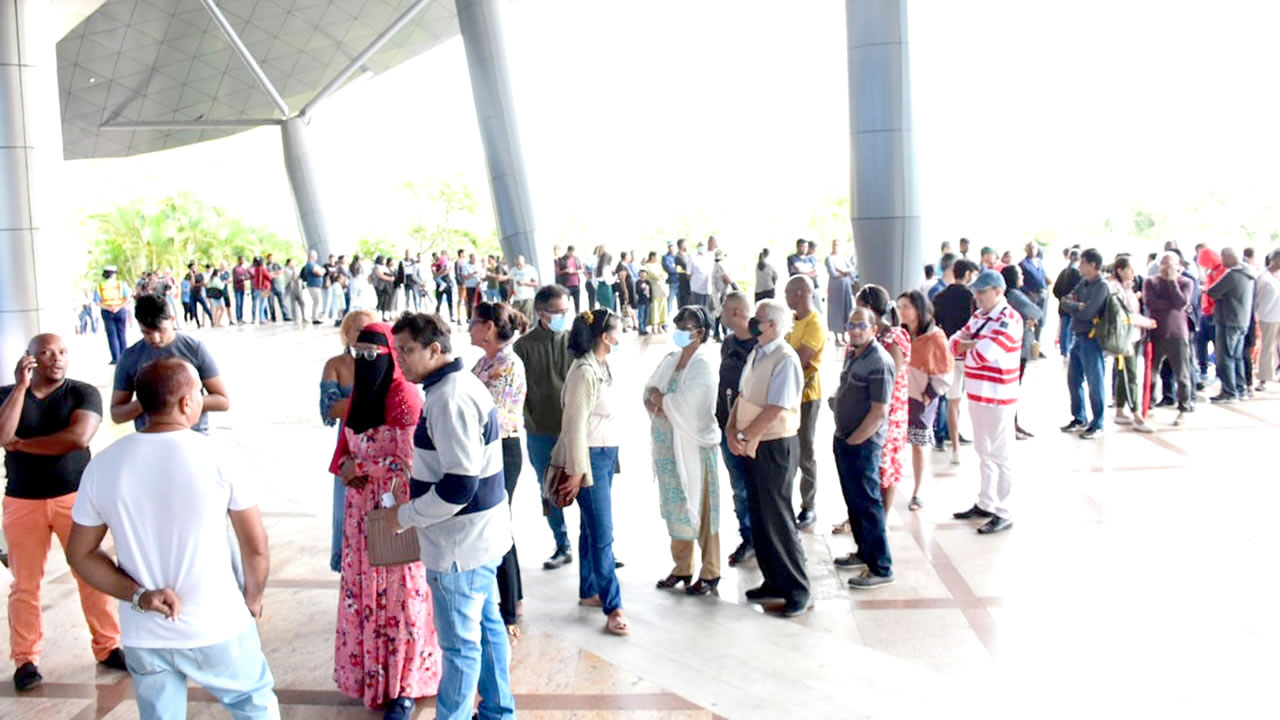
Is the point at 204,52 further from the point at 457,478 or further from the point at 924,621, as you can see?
the point at 457,478

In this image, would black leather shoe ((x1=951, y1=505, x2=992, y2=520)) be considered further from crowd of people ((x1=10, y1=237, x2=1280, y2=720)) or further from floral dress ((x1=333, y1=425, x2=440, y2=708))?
floral dress ((x1=333, y1=425, x2=440, y2=708))

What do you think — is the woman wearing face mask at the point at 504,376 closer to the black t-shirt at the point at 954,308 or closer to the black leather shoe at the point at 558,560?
the black leather shoe at the point at 558,560

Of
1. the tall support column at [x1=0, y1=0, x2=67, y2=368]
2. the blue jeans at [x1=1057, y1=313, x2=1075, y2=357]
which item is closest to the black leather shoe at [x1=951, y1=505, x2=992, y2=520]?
the blue jeans at [x1=1057, y1=313, x2=1075, y2=357]

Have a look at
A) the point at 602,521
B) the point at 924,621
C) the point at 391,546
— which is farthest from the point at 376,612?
the point at 924,621

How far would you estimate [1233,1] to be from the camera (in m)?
46.8

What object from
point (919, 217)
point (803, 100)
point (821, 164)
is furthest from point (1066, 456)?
point (803, 100)

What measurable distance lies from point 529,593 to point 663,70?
1888 inches

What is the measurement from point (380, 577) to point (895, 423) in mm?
3418

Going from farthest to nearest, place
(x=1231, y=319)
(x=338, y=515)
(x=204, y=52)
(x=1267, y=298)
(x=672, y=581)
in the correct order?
(x=204, y=52), (x=1267, y=298), (x=1231, y=319), (x=672, y=581), (x=338, y=515)

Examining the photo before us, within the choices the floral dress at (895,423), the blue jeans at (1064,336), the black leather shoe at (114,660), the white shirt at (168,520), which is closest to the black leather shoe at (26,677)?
the black leather shoe at (114,660)

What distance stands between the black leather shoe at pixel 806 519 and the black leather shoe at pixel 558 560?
1575 mm

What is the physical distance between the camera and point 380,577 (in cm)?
394

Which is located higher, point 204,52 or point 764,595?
point 204,52

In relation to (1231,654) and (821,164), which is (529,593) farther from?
(821,164)
